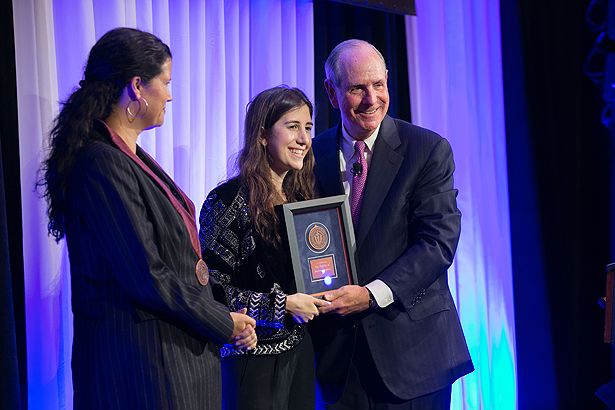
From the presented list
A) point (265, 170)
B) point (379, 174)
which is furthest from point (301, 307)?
point (379, 174)

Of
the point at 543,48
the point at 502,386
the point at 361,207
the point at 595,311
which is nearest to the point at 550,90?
the point at 543,48

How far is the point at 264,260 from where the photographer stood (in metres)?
2.46

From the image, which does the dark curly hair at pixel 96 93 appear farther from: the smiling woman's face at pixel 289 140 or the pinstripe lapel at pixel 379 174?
the pinstripe lapel at pixel 379 174

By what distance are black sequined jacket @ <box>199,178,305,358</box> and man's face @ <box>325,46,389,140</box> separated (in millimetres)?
573

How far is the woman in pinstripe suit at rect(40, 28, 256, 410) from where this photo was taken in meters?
1.91

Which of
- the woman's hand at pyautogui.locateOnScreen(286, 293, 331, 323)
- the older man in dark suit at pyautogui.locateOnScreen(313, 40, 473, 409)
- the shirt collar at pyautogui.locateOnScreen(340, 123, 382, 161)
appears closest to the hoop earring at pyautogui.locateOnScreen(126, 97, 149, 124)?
the woman's hand at pyautogui.locateOnScreen(286, 293, 331, 323)

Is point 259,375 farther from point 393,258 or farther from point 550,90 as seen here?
point 550,90

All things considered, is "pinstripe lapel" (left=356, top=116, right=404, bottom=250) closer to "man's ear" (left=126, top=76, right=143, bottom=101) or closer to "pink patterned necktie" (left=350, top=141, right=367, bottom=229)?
"pink patterned necktie" (left=350, top=141, right=367, bottom=229)

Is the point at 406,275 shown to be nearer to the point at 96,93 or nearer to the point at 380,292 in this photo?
the point at 380,292

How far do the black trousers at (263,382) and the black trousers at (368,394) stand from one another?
28 cm

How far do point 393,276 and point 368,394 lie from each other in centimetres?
43

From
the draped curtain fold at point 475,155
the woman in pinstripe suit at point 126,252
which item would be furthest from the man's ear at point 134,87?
the draped curtain fold at point 475,155

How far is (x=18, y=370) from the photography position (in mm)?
2752

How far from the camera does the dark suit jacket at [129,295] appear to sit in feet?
6.25
